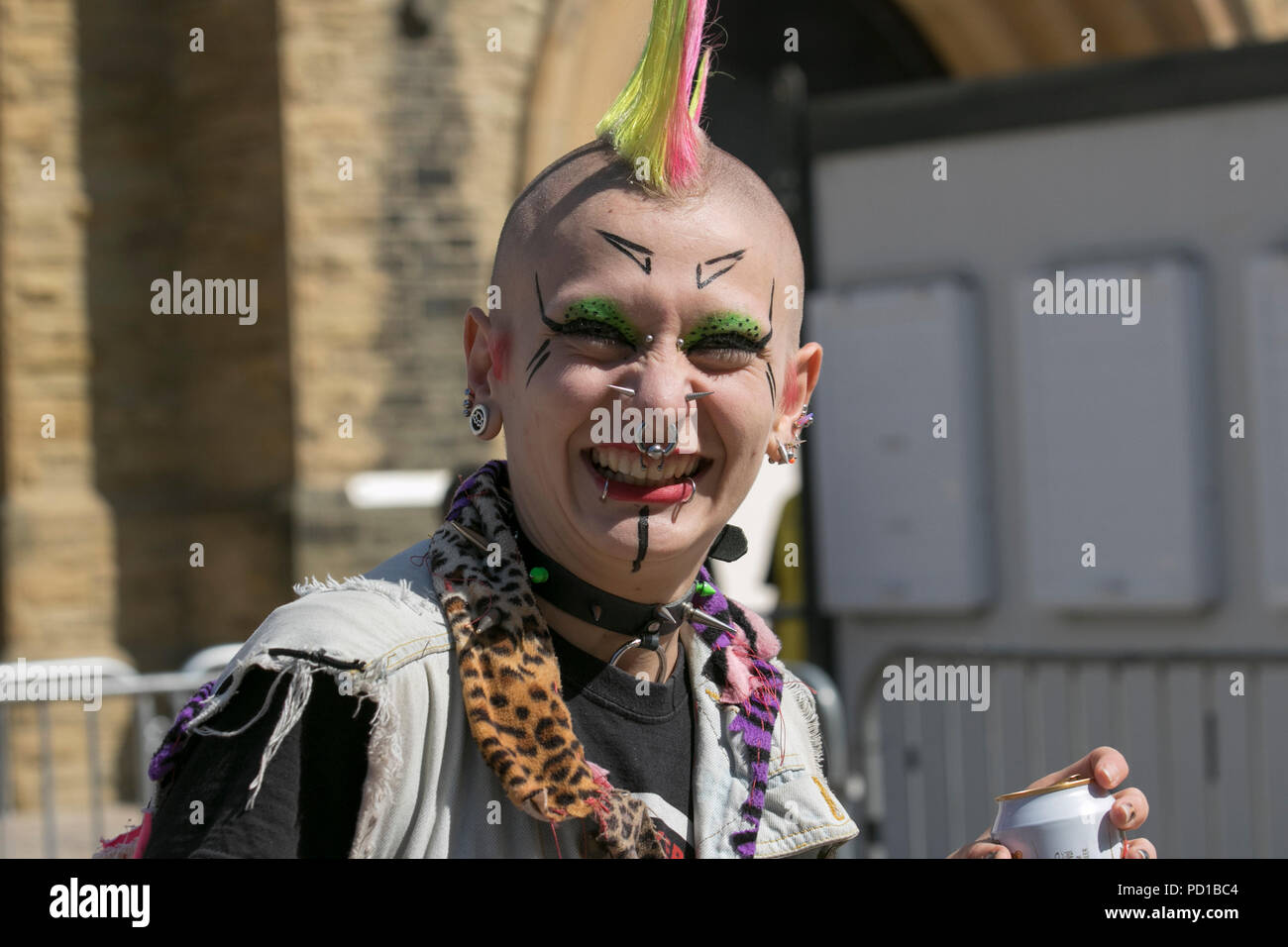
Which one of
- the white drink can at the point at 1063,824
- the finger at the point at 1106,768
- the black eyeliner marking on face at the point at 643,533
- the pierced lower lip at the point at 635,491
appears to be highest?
the pierced lower lip at the point at 635,491

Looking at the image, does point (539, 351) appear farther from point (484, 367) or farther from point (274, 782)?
point (274, 782)

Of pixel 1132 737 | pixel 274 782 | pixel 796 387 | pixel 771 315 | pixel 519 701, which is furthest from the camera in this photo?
pixel 1132 737

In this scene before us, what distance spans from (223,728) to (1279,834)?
480 centimetres

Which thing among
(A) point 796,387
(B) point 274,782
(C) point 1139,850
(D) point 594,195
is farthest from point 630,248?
(C) point 1139,850

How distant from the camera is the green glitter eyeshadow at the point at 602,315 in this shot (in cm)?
150

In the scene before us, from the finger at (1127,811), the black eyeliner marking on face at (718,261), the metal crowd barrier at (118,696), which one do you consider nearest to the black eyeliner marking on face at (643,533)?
the black eyeliner marking on face at (718,261)

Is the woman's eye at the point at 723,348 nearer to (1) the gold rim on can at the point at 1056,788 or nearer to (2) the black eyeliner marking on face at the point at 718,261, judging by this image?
(2) the black eyeliner marking on face at the point at 718,261

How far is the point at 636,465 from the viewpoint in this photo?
4.99 ft

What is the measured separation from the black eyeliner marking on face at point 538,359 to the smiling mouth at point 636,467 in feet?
0.31

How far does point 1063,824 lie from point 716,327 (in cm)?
61

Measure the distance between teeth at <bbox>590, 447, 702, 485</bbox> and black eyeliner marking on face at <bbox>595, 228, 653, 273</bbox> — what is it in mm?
178
